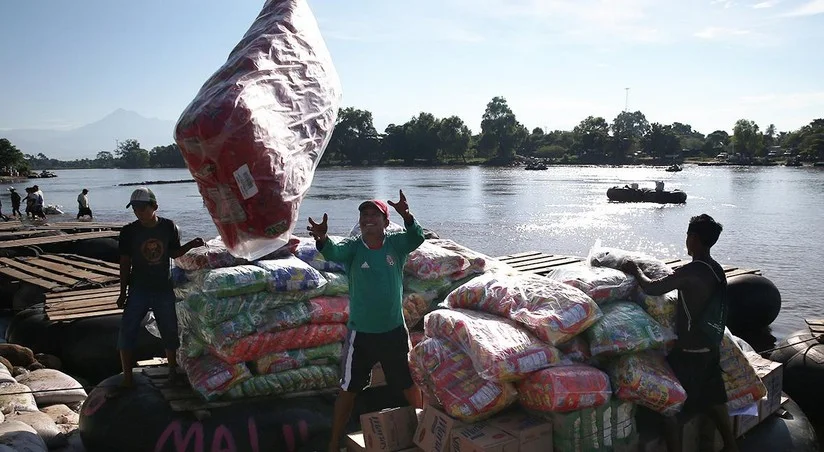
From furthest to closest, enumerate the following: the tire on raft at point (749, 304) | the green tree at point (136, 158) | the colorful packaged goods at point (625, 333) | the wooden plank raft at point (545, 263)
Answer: the green tree at point (136, 158), the wooden plank raft at point (545, 263), the tire on raft at point (749, 304), the colorful packaged goods at point (625, 333)

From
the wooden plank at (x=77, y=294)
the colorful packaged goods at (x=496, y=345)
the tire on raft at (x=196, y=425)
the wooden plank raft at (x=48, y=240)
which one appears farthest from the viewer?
the wooden plank raft at (x=48, y=240)

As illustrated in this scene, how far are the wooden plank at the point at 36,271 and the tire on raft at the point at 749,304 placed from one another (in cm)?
1067

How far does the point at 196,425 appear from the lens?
5.27 metres

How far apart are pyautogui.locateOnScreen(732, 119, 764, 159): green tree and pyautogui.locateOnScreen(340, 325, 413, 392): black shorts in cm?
14008

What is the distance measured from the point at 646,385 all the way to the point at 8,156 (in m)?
118

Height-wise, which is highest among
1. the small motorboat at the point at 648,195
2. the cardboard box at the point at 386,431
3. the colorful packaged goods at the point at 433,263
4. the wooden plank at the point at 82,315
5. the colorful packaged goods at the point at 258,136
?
the colorful packaged goods at the point at 258,136

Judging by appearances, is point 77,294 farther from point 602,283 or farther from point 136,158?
point 136,158

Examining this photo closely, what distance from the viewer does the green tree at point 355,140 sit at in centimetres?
11525

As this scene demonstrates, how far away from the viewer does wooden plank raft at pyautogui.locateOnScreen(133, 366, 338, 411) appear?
5395 millimetres

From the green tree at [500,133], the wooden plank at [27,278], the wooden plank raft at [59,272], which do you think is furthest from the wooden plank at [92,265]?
the green tree at [500,133]

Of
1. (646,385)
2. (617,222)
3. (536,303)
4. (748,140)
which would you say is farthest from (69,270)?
(748,140)

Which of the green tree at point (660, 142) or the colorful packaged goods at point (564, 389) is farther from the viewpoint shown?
the green tree at point (660, 142)

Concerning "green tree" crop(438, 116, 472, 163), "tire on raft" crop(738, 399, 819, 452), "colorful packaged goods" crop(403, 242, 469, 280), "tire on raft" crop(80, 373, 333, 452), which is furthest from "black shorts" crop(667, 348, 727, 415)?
"green tree" crop(438, 116, 472, 163)

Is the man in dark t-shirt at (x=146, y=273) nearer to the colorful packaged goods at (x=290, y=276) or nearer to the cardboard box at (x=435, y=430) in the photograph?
the colorful packaged goods at (x=290, y=276)
